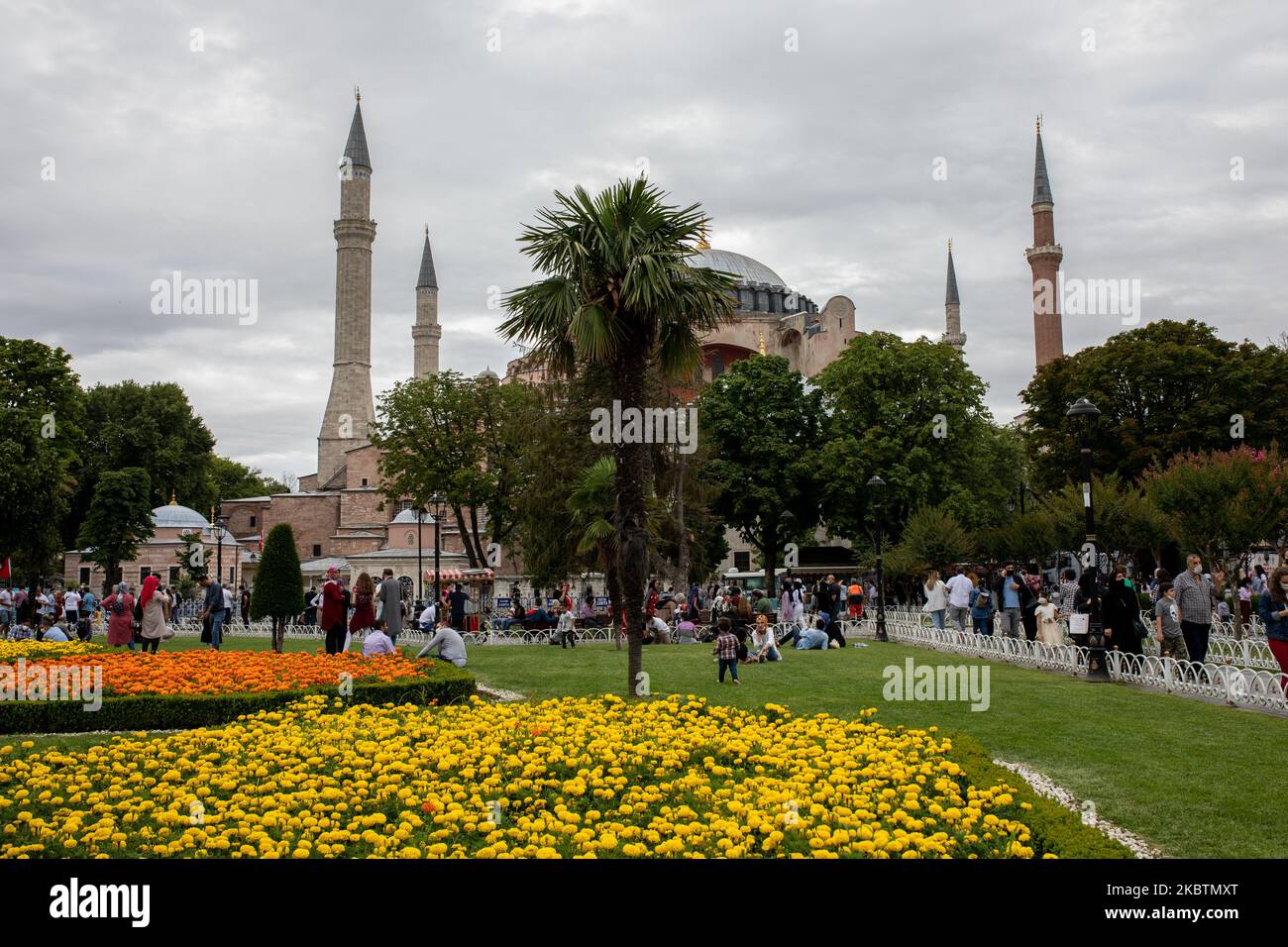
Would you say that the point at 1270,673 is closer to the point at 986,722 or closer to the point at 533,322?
the point at 986,722

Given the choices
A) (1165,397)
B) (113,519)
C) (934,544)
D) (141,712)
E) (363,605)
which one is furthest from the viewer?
(113,519)

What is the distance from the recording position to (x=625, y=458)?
12008 millimetres

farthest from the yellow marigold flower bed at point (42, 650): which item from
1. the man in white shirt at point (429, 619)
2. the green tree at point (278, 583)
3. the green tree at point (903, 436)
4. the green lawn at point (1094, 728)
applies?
the green tree at point (903, 436)

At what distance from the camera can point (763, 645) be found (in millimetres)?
16828

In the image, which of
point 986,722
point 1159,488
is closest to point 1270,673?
point 986,722

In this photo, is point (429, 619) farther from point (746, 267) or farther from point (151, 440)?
point (746, 267)

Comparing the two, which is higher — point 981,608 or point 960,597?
point 960,597

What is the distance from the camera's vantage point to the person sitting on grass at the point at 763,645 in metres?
16.8

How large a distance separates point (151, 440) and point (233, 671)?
52659mm

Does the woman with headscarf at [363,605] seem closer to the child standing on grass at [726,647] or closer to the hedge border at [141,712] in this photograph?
the hedge border at [141,712]

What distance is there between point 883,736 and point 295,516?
56.5 meters

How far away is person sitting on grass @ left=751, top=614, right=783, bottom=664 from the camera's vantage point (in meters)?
16.8

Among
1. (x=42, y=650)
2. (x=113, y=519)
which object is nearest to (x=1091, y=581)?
(x=42, y=650)

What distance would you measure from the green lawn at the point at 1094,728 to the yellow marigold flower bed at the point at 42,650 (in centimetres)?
597
